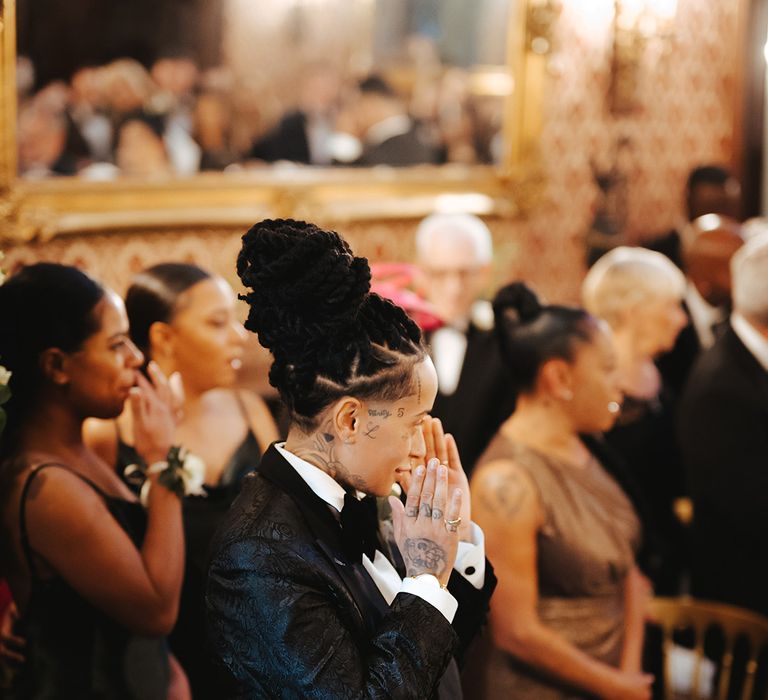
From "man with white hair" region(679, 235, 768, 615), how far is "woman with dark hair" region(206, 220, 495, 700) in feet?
7.09

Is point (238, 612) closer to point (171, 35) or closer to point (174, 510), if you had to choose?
point (174, 510)

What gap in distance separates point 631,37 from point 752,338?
4.04 m

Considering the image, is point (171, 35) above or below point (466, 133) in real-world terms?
above

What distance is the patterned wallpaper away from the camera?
723cm

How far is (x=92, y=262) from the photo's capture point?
207 inches

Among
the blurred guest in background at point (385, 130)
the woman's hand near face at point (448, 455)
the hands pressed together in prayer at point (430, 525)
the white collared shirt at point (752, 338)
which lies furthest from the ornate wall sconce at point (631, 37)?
the hands pressed together in prayer at point (430, 525)

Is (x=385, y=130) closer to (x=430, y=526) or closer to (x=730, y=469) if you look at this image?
(x=730, y=469)

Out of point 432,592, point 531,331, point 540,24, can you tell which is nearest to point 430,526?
point 432,592

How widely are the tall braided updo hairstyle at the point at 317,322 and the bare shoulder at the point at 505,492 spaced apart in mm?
1163

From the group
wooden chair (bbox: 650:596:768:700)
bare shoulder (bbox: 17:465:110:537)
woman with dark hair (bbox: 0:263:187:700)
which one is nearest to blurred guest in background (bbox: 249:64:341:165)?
wooden chair (bbox: 650:596:768:700)

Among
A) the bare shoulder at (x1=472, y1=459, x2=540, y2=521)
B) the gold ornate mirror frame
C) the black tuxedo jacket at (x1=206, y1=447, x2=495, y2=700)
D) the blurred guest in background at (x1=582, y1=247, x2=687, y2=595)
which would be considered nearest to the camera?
the black tuxedo jacket at (x1=206, y1=447, x2=495, y2=700)

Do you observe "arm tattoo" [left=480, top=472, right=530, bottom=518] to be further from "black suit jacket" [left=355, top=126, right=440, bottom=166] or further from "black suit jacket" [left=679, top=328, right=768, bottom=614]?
"black suit jacket" [left=355, top=126, right=440, bottom=166]

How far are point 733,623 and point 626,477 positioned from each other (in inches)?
25.5

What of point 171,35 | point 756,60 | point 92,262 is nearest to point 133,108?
point 171,35
